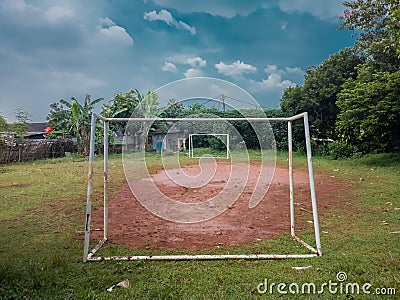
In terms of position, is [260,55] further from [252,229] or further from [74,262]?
[74,262]

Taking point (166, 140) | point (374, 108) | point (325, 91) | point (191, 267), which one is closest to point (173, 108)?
point (191, 267)

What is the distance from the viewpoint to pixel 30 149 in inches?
Answer: 558

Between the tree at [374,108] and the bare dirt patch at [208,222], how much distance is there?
3.98m

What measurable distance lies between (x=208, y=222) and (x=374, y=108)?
800 cm

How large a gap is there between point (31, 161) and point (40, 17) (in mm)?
7611

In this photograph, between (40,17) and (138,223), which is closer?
(138,223)

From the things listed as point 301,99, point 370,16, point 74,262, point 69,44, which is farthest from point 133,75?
point 370,16

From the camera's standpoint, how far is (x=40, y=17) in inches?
357

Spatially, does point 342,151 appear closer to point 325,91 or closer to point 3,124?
point 325,91

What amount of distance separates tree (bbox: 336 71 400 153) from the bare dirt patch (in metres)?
3.98

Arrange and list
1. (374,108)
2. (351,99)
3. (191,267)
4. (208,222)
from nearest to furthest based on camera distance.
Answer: (191,267) → (208,222) → (374,108) → (351,99)

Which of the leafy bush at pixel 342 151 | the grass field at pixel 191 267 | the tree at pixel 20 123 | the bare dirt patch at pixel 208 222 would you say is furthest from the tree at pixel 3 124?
the leafy bush at pixel 342 151

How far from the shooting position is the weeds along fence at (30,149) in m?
13.0

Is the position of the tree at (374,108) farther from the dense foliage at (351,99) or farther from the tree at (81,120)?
the tree at (81,120)
